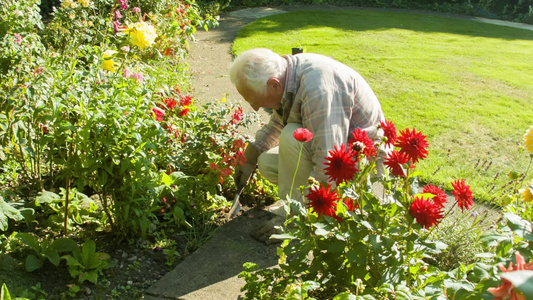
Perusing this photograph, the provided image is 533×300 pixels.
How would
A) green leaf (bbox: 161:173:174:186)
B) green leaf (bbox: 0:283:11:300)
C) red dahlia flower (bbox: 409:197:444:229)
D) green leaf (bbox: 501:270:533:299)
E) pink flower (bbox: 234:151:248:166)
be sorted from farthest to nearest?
pink flower (bbox: 234:151:248:166), green leaf (bbox: 161:173:174:186), green leaf (bbox: 0:283:11:300), red dahlia flower (bbox: 409:197:444:229), green leaf (bbox: 501:270:533:299)

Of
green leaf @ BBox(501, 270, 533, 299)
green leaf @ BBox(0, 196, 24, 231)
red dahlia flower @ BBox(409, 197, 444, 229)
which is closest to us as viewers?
green leaf @ BBox(501, 270, 533, 299)

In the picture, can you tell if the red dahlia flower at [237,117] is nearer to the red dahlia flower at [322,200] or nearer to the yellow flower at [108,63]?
the yellow flower at [108,63]

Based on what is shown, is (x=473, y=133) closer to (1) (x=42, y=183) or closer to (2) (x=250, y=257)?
(2) (x=250, y=257)

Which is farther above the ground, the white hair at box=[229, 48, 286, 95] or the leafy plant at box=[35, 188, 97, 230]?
the white hair at box=[229, 48, 286, 95]

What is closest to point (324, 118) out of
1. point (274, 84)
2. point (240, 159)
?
point (274, 84)

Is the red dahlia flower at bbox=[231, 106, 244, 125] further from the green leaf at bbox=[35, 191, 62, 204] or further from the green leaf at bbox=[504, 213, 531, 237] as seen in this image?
the green leaf at bbox=[504, 213, 531, 237]

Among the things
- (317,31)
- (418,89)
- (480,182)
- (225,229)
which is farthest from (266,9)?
(225,229)

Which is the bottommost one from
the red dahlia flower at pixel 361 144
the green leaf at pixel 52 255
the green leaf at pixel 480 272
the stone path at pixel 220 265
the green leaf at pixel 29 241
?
the stone path at pixel 220 265

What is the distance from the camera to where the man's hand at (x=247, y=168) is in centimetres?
344

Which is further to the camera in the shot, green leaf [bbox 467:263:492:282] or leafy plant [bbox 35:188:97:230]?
leafy plant [bbox 35:188:97:230]

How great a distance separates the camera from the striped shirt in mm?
2801

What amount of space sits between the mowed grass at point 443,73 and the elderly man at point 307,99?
2.88 feet

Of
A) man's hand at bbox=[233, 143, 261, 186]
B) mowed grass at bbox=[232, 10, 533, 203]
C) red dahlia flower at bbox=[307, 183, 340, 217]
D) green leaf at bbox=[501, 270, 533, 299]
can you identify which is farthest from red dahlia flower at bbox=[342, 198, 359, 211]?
green leaf at bbox=[501, 270, 533, 299]

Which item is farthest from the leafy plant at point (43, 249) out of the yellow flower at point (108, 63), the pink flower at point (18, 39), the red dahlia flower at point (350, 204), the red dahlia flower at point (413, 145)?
the red dahlia flower at point (413, 145)
